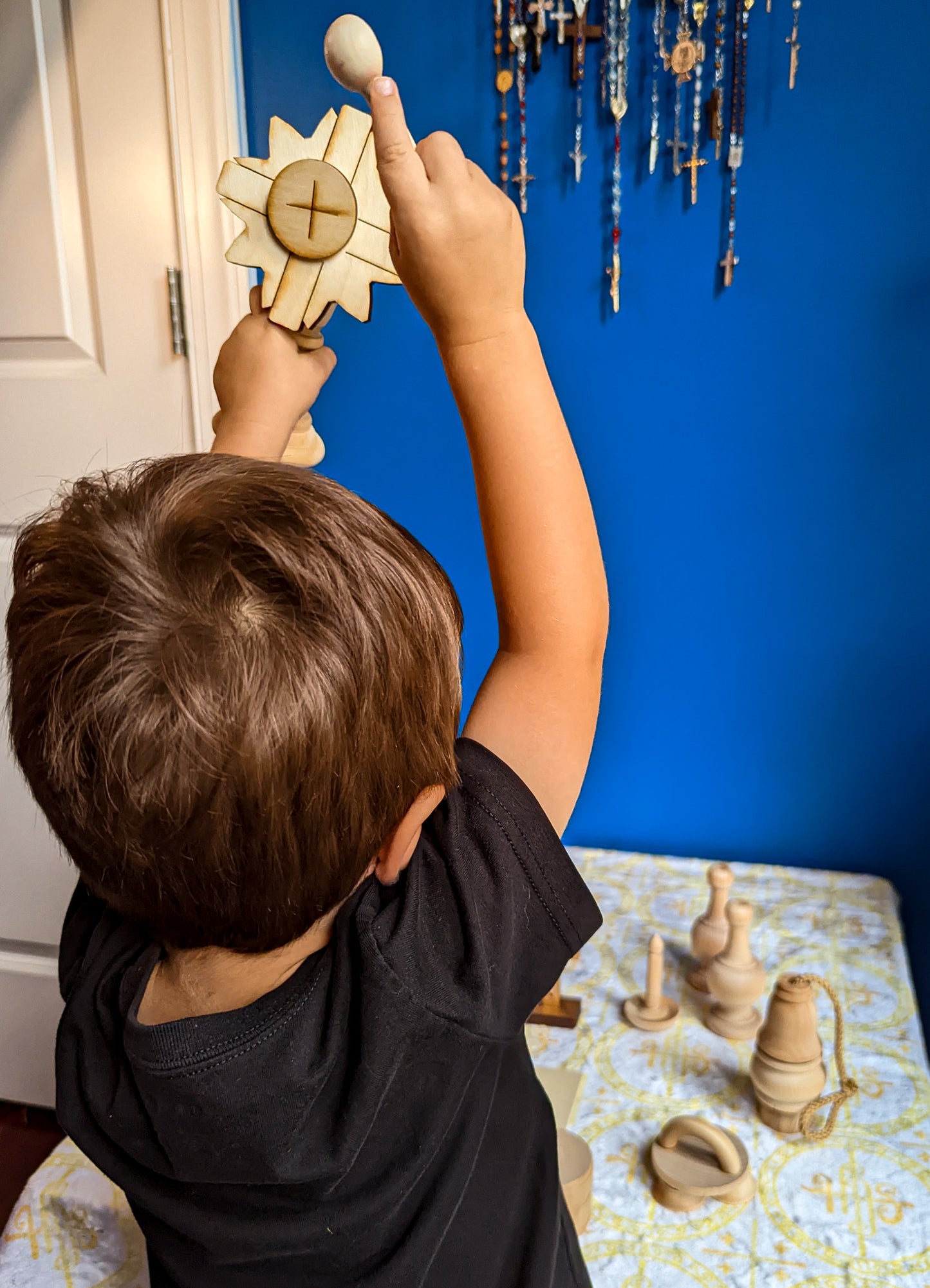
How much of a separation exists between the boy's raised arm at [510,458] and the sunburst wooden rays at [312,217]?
198 millimetres

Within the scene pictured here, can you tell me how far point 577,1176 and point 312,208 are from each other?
2.50ft

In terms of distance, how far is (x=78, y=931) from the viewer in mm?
514

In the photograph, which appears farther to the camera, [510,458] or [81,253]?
[81,253]

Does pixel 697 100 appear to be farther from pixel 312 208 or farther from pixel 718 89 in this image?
pixel 312 208

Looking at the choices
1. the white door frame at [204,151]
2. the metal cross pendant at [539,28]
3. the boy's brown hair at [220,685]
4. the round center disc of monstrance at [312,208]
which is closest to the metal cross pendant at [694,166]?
the metal cross pendant at [539,28]

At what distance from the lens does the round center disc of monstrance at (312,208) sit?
0.58 meters

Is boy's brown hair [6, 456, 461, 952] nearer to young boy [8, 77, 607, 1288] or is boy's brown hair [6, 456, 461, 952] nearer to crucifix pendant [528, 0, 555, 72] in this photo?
young boy [8, 77, 607, 1288]

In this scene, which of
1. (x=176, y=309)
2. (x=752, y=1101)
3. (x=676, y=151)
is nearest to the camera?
(x=752, y=1101)

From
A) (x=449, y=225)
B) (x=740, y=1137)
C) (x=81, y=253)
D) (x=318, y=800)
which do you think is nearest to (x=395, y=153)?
(x=449, y=225)

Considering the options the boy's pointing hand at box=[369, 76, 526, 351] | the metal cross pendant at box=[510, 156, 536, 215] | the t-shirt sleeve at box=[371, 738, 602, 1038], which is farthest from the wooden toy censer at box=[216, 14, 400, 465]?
the metal cross pendant at box=[510, 156, 536, 215]

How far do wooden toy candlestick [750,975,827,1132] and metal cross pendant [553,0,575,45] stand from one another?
3.60 ft

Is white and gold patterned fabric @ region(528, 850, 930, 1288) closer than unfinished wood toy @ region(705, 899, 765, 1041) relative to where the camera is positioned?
Yes

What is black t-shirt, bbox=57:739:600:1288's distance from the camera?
41 cm

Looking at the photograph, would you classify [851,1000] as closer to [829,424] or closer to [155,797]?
[829,424]
